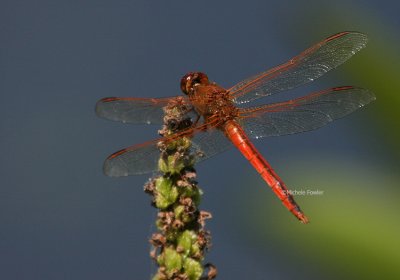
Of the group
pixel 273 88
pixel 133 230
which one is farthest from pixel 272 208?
pixel 133 230

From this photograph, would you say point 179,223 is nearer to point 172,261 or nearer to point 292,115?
point 172,261

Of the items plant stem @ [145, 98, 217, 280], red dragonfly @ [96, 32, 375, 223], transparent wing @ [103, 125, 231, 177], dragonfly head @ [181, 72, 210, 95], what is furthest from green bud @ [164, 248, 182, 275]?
dragonfly head @ [181, 72, 210, 95]

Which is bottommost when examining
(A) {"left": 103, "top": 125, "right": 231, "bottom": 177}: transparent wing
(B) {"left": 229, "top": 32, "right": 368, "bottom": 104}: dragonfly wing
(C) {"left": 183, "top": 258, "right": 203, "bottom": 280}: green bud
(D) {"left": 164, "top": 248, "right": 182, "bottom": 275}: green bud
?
(C) {"left": 183, "top": 258, "right": 203, "bottom": 280}: green bud

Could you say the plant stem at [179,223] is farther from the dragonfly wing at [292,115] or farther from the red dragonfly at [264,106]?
the dragonfly wing at [292,115]

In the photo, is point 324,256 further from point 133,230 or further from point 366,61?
point 133,230

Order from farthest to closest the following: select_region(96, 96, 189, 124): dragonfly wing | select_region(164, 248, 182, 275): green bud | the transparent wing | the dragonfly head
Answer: the dragonfly head, select_region(96, 96, 189, 124): dragonfly wing, the transparent wing, select_region(164, 248, 182, 275): green bud

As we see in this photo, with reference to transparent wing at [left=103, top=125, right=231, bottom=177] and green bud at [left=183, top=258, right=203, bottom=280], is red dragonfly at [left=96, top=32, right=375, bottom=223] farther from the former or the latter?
green bud at [left=183, top=258, right=203, bottom=280]

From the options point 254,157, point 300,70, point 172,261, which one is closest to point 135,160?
point 254,157
